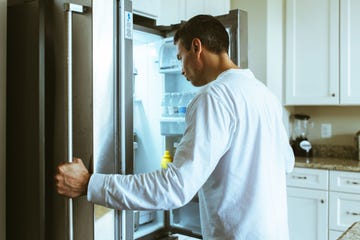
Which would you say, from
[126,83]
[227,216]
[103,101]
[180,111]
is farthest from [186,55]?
[180,111]

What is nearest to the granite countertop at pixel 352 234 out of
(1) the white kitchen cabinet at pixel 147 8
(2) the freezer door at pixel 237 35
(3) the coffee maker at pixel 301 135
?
(2) the freezer door at pixel 237 35

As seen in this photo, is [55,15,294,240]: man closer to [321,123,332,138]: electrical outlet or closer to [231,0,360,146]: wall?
[231,0,360,146]: wall

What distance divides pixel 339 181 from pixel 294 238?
0.57m

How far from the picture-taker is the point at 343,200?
2828 millimetres

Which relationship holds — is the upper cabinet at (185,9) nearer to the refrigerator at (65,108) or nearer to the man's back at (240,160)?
the refrigerator at (65,108)

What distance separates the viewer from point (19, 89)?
4.61 ft

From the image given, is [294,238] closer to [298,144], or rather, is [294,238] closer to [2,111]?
[298,144]

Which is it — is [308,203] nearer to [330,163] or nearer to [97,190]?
[330,163]

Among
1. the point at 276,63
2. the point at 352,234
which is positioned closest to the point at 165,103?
the point at 276,63

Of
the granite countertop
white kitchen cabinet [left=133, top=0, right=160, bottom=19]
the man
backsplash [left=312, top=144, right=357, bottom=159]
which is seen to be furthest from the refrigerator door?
backsplash [left=312, top=144, right=357, bottom=159]

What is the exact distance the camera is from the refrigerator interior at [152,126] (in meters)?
2.22

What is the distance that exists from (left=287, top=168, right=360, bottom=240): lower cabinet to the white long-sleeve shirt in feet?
5.53

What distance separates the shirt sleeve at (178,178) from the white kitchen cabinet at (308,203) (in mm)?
2060

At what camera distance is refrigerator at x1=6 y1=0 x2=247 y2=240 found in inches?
46.1
